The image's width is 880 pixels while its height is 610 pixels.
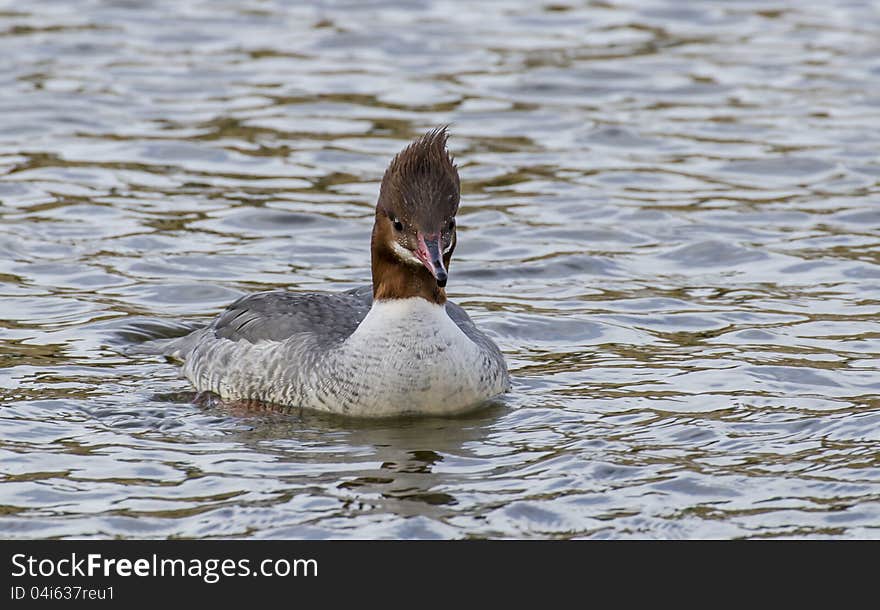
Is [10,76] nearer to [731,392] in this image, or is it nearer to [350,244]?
[350,244]

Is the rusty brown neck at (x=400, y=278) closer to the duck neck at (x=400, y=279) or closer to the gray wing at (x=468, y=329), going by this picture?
the duck neck at (x=400, y=279)

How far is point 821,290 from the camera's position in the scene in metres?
11.9

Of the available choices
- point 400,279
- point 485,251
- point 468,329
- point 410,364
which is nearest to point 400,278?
point 400,279

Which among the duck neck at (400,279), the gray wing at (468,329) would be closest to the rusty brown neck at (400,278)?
the duck neck at (400,279)

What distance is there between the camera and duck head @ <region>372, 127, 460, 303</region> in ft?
29.3

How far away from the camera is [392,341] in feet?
30.8

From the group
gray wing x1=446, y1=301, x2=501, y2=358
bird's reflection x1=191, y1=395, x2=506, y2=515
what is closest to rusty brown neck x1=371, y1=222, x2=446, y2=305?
gray wing x1=446, y1=301, x2=501, y2=358

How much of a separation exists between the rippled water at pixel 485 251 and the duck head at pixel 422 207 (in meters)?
0.98

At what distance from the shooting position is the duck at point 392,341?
901cm

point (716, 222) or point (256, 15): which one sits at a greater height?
point (256, 15)

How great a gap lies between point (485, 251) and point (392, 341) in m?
3.80

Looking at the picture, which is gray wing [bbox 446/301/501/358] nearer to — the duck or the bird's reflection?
the duck

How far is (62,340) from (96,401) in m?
1.31
